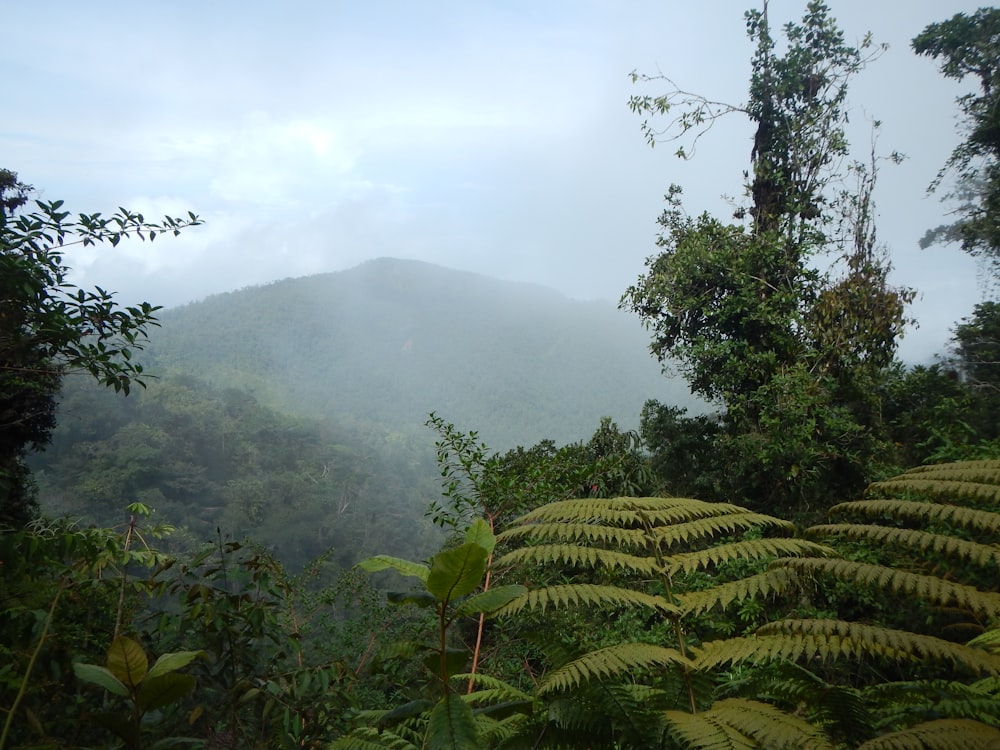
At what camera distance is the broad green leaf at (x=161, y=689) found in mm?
705

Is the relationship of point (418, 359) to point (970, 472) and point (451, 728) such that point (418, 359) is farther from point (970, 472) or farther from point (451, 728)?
point (451, 728)

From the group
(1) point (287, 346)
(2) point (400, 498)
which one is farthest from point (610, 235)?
(2) point (400, 498)

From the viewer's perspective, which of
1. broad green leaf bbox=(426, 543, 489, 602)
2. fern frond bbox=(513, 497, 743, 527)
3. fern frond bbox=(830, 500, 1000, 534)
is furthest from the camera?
fern frond bbox=(513, 497, 743, 527)

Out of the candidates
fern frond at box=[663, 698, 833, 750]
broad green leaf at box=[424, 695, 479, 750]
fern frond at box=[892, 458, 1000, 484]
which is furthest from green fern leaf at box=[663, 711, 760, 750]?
fern frond at box=[892, 458, 1000, 484]

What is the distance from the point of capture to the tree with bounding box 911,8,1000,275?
7.08m

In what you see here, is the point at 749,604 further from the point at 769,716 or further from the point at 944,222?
the point at 944,222

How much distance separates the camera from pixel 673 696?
91 cm

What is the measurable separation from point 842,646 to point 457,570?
0.68 m

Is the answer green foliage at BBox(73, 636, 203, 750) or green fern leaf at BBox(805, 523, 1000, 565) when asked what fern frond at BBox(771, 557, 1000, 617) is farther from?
green foliage at BBox(73, 636, 203, 750)

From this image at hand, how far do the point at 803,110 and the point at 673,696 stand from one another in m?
8.78

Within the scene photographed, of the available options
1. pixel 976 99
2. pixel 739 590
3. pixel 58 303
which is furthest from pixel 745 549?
pixel 976 99

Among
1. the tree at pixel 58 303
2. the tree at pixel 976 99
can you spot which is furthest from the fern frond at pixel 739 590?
the tree at pixel 976 99

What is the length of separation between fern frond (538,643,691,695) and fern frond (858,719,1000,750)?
0.90 feet

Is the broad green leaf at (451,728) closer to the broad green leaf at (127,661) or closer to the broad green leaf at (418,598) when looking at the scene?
the broad green leaf at (418,598)
